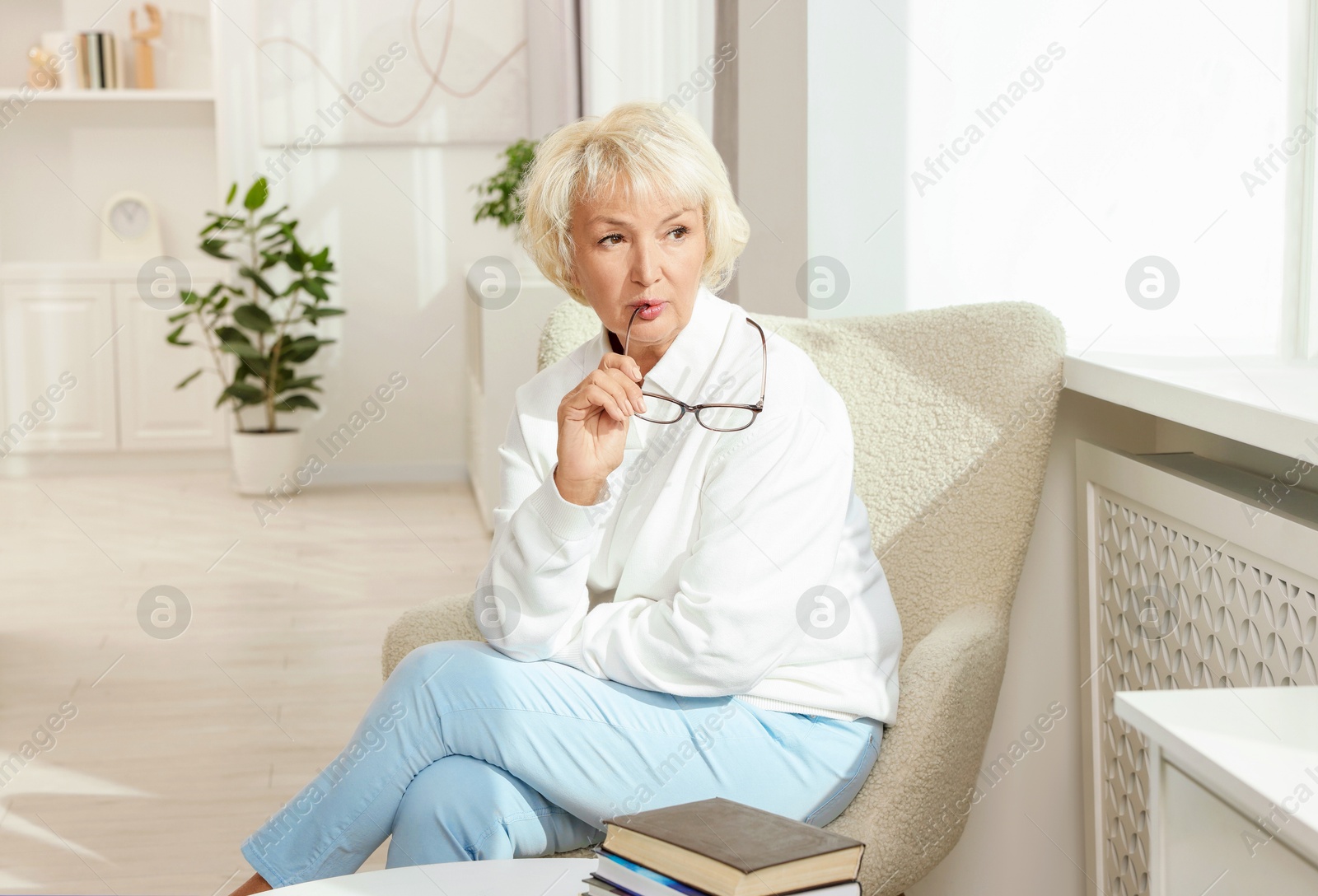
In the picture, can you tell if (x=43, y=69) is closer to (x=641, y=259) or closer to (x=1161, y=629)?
(x=641, y=259)

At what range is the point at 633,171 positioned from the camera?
1.32 meters

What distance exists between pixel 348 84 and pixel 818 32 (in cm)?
331

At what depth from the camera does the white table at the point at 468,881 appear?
93 centimetres

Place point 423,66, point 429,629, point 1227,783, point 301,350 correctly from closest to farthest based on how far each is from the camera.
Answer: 1. point 1227,783
2. point 429,629
3. point 301,350
4. point 423,66

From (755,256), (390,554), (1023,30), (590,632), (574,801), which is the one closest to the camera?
(574,801)

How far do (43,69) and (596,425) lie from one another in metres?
4.75

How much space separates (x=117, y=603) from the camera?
3412mm

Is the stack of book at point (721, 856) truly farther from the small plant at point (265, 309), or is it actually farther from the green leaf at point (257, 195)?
the green leaf at point (257, 195)

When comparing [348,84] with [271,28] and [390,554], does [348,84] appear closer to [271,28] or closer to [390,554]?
[271,28]

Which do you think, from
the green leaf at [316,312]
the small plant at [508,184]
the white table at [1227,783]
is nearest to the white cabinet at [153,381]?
the green leaf at [316,312]

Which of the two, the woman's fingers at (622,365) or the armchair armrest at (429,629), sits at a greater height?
the woman's fingers at (622,365)

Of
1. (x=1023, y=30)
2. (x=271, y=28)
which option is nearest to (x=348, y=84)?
(x=271, y=28)

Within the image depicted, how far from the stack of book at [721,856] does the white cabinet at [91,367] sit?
4725 millimetres

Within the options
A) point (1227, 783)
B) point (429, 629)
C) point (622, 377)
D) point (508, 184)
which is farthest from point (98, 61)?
point (1227, 783)
